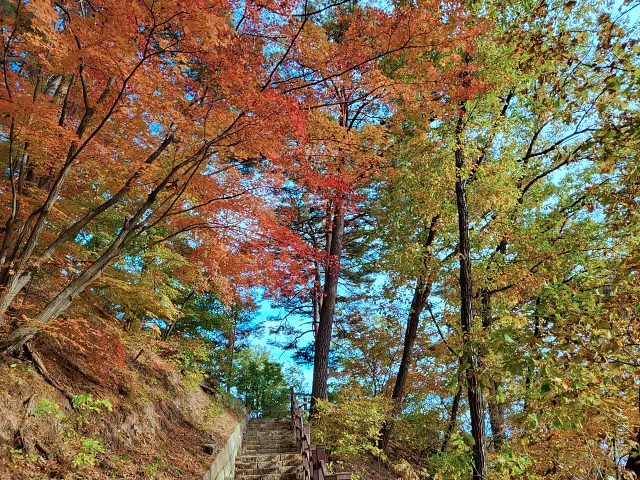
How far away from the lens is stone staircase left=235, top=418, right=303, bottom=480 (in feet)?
26.9

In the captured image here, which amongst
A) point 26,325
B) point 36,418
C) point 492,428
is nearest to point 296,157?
point 26,325

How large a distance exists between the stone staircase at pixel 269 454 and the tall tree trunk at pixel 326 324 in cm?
161

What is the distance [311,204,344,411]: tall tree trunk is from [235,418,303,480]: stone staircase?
1.61 meters

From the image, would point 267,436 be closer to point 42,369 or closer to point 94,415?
point 94,415

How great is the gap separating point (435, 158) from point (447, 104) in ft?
3.01

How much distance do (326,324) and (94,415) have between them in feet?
22.3

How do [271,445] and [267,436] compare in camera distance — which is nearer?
[271,445]

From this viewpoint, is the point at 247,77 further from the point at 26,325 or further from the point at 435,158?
the point at 26,325

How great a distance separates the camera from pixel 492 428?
477 inches

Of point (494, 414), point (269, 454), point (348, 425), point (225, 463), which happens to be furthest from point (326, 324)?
point (494, 414)

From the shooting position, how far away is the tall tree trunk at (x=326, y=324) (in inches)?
417

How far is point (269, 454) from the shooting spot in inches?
372

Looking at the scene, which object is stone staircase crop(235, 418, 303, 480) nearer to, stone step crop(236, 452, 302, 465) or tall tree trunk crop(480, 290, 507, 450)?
stone step crop(236, 452, 302, 465)

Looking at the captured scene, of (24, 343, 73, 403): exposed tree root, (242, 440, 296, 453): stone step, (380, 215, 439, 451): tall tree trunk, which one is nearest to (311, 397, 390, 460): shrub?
(380, 215, 439, 451): tall tree trunk
